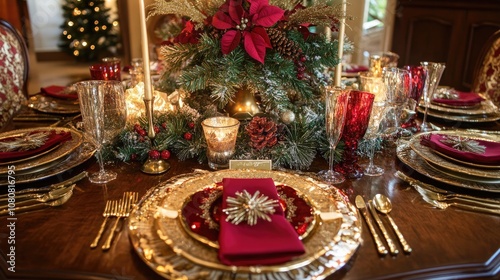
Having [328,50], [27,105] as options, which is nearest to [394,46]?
[328,50]

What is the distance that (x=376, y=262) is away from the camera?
58cm

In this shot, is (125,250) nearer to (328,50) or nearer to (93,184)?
(93,184)

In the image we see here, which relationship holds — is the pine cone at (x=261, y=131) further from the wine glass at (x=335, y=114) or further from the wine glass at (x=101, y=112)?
the wine glass at (x=101, y=112)

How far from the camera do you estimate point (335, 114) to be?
0.83 metres

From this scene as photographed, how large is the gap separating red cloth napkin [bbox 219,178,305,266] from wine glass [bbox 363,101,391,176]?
37 centimetres

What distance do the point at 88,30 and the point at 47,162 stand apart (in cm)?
554

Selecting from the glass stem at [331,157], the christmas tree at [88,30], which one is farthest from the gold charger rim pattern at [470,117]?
the christmas tree at [88,30]

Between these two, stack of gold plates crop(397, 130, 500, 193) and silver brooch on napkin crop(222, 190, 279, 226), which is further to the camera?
stack of gold plates crop(397, 130, 500, 193)

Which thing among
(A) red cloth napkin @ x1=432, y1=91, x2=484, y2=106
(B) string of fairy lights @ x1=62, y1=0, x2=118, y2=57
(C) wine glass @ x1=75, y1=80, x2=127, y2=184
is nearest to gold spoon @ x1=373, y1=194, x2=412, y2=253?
(C) wine glass @ x1=75, y1=80, x2=127, y2=184

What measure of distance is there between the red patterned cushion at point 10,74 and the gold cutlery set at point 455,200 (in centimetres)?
152

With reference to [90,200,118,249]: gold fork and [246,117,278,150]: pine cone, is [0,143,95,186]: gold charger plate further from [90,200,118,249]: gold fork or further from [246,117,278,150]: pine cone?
[246,117,278,150]: pine cone

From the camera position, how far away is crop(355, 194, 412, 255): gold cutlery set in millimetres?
612

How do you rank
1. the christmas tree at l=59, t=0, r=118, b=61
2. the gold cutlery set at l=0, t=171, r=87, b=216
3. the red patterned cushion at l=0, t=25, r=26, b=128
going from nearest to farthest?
the gold cutlery set at l=0, t=171, r=87, b=216, the red patterned cushion at l=0, t=25, r=26, b=128, the christmas tree at l=59, t=0, r=118, b=61

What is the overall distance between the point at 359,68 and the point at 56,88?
144cm
